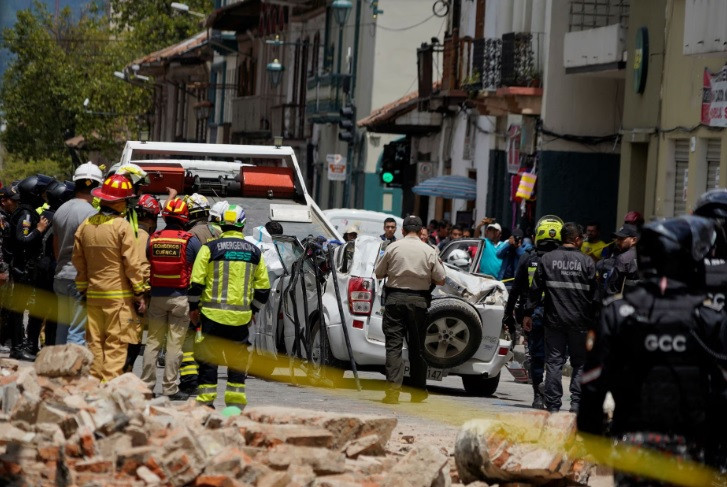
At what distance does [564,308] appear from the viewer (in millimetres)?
13812

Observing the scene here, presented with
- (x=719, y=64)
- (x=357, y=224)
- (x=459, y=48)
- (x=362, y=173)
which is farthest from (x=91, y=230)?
(x=362, y=173)

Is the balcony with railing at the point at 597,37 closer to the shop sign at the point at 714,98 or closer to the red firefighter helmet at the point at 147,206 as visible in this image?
the shop sign at the point at 714,98

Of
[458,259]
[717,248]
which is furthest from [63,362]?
[458,259]

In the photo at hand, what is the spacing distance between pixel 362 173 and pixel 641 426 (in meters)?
40.6

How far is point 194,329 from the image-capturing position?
13281 mm

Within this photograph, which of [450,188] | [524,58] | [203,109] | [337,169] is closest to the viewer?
[524,58]

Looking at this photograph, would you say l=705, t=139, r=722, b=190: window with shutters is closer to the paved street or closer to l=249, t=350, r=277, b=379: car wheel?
the paved street

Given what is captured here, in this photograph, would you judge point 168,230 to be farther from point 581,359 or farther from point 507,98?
point 507,98

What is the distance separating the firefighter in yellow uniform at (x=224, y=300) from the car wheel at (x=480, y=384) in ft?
15.6

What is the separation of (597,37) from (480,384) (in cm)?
1229

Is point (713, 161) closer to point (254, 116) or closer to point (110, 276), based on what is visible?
point (110, 276)

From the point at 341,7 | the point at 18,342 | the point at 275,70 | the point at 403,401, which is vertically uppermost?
the point at 341,7

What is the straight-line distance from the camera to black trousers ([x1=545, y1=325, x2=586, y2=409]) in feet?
45.4

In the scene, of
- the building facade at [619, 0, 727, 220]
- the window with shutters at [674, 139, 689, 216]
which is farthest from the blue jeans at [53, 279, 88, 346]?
the window with shutters at [674, 139, 689, 216]
